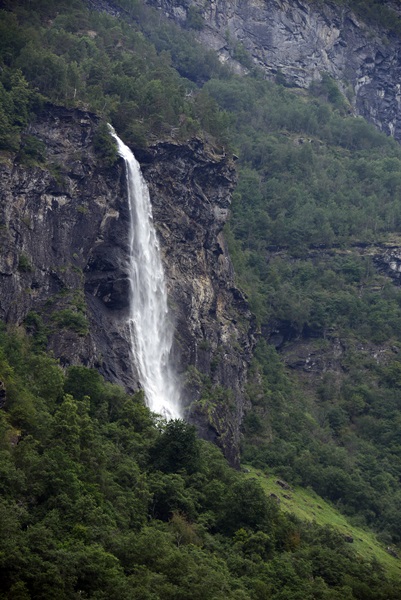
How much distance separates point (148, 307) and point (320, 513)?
70.0ft

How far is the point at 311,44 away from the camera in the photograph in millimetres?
165500

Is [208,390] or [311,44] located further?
[311,44]

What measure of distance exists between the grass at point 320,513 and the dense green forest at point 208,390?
5.35 ft

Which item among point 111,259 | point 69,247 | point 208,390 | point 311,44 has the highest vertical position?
point 311,44

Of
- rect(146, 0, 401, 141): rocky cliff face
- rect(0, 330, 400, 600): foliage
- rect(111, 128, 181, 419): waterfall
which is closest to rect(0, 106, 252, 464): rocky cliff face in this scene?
rect(111, 128, 181, 419): waterfall

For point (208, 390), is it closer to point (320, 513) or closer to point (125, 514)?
point (320, 513)

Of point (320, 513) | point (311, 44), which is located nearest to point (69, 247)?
point (320, 513)

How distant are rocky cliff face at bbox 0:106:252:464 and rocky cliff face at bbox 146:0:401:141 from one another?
2705 inches

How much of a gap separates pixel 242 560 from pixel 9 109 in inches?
1651

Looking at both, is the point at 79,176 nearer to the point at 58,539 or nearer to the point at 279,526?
the point at 279,526

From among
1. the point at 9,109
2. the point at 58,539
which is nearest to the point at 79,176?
the point at 9,109

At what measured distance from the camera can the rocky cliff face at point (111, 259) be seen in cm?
7200

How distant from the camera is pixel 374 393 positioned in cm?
10006

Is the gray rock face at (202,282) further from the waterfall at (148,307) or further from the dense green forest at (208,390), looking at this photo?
the dense green forest at (208,390)
